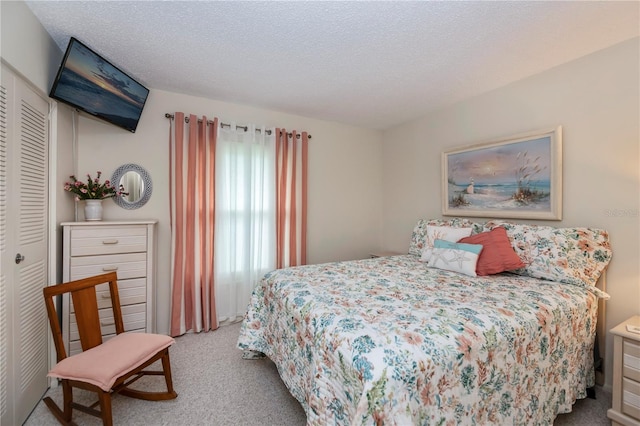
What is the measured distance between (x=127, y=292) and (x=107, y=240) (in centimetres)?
47

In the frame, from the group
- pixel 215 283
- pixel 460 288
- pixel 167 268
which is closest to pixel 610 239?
pixel 460 288

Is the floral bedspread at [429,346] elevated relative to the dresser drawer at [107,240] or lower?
lower

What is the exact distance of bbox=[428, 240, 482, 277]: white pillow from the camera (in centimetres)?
218

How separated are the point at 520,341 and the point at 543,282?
0.87m

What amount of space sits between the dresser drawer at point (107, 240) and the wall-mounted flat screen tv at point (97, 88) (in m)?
0.90

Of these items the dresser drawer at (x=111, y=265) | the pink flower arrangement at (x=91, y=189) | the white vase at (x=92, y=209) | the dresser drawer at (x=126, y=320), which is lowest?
the dresser drawer at (x=126, y=320)

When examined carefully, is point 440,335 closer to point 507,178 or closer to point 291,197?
point 507,178

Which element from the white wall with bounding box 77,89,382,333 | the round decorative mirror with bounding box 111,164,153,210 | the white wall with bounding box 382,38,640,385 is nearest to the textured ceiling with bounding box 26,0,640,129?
the white wall with bounding box 382,38,640,385

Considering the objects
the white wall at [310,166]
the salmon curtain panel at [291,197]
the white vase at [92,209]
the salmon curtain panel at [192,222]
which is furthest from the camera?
the salmon curtain panel at [291,197]

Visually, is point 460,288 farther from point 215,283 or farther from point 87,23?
point 87,23

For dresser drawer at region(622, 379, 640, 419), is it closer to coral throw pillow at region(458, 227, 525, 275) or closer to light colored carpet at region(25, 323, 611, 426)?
light colored carpet at region(25, 323, 611, 426)

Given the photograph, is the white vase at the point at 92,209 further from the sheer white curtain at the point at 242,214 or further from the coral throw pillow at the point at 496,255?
the coral throw pillow at the point at 496,255

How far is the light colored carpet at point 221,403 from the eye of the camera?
164 cm

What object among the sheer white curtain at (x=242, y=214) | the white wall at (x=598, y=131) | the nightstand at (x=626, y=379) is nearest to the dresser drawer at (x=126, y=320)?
the sheer white curtain at (x=242, y=214)
